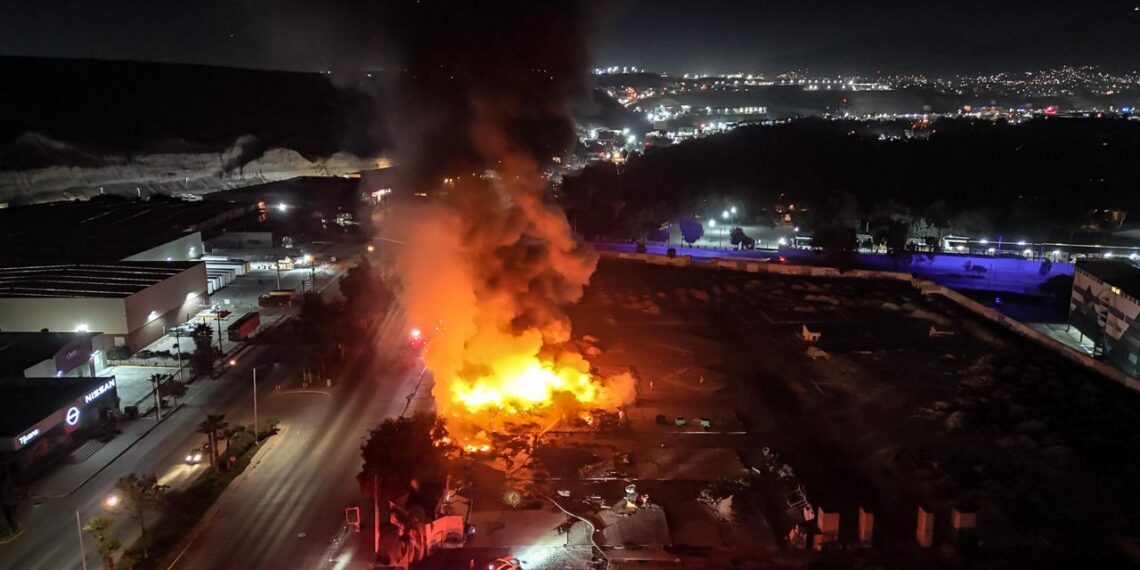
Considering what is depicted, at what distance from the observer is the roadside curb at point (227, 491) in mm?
13005

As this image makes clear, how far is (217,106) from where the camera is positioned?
83.2m

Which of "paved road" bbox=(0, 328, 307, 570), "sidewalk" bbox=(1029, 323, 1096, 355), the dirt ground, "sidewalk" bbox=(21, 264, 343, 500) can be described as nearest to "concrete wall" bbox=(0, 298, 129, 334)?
"sidewalk" bbox=(21, 264, 343, 500)

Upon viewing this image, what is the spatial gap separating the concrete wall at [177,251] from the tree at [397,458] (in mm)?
19906

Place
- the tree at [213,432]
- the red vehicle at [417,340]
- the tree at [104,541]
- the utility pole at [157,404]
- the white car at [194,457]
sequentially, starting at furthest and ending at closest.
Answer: the red vehicle at [417,340] → the utility pole at [157,404] → the white car at [194,457] → the tree at [213,432] → the tree at [104,541]

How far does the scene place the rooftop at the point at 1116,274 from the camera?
22.8 meters

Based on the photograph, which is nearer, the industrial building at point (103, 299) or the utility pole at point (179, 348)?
the utility pole at point (179, 348)

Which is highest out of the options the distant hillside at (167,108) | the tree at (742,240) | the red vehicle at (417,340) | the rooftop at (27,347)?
the distant hillside at (167,108)

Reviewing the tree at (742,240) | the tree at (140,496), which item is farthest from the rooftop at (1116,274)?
the tree at (140,496)

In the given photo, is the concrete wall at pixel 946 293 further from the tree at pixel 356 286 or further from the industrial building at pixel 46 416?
the industrial building at pixel 46 416

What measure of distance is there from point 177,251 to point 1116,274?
36.5 m

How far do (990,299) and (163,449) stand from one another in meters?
31.1

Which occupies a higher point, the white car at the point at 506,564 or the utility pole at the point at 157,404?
the utility pole at the point at 157,404

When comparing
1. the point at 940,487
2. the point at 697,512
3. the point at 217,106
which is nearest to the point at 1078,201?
the point at 940,487

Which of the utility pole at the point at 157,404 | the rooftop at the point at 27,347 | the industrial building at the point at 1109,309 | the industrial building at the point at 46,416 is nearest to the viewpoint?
the industrial building at the point at 46,416
